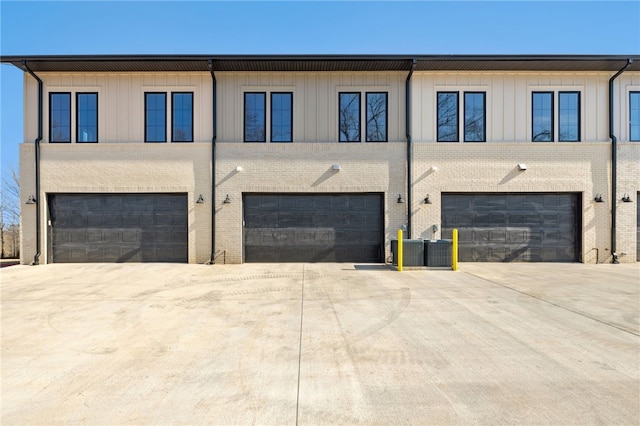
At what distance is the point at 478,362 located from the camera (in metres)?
4.36

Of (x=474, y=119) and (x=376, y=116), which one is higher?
(x=376, y=116)

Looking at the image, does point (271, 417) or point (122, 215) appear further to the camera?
point (122, 215)

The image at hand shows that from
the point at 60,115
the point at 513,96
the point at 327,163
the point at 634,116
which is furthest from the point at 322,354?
the point at 634,116

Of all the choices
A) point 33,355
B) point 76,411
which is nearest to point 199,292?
point 33,355

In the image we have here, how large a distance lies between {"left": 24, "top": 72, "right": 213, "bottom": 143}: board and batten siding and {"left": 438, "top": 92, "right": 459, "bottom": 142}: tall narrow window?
9.99 m

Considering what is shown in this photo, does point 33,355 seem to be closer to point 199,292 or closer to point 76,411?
point 76,411

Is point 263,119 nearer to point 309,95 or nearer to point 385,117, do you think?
point 309,95

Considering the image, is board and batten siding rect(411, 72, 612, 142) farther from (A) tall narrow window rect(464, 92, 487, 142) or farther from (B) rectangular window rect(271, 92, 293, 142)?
(B) rectangular window rect(271, 92, 293, 142)

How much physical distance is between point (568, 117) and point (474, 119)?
13.5 feet

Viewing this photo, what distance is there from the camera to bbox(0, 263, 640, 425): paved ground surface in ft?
10.9

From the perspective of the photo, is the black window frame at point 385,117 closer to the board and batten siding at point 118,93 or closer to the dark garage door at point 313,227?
the dark garage door at point 313,227

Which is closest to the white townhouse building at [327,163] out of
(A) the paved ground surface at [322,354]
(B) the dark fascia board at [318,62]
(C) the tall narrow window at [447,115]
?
(C) the tall narrow window at [447,115]

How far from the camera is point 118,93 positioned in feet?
44.0

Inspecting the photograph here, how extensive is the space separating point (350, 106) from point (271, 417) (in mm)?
12523
